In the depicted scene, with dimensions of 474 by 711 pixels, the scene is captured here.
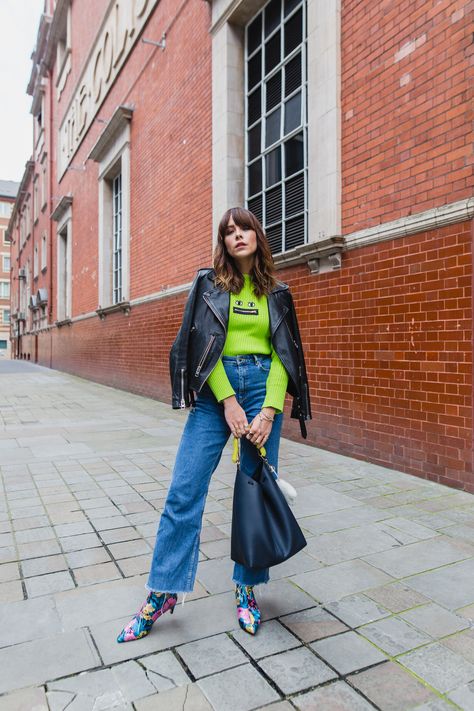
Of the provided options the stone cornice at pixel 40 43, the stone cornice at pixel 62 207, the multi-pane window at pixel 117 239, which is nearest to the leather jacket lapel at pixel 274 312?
the multi-pane window at pixel 117 239

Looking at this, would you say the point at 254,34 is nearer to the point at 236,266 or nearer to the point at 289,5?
the point at 289,5

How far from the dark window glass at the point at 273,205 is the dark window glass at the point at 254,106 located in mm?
1378

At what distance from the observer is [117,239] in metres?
15.2

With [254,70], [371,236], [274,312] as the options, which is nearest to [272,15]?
[254,70]

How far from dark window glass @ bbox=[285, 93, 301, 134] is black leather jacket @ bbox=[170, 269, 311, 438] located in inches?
217

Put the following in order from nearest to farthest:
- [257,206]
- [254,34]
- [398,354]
→ [398,354] < [257,206] < [254,34]

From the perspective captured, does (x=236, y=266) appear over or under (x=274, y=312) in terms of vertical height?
over

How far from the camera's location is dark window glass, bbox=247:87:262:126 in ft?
26.0

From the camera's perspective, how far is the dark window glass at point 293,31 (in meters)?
6.88

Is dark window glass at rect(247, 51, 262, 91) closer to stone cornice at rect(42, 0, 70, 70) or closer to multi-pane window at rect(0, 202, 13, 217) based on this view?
stone cornice at rect(42, 0, 70, 70)

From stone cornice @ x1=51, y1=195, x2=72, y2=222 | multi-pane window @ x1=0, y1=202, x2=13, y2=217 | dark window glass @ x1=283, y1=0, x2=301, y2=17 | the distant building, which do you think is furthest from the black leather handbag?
multi-pane window @ x1=0, y1=202, x2=13, y2=217

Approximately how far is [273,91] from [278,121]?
1.71 ft

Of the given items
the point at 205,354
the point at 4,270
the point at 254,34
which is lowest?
the point at 205,354

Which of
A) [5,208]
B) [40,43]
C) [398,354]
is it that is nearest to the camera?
[398,354]
